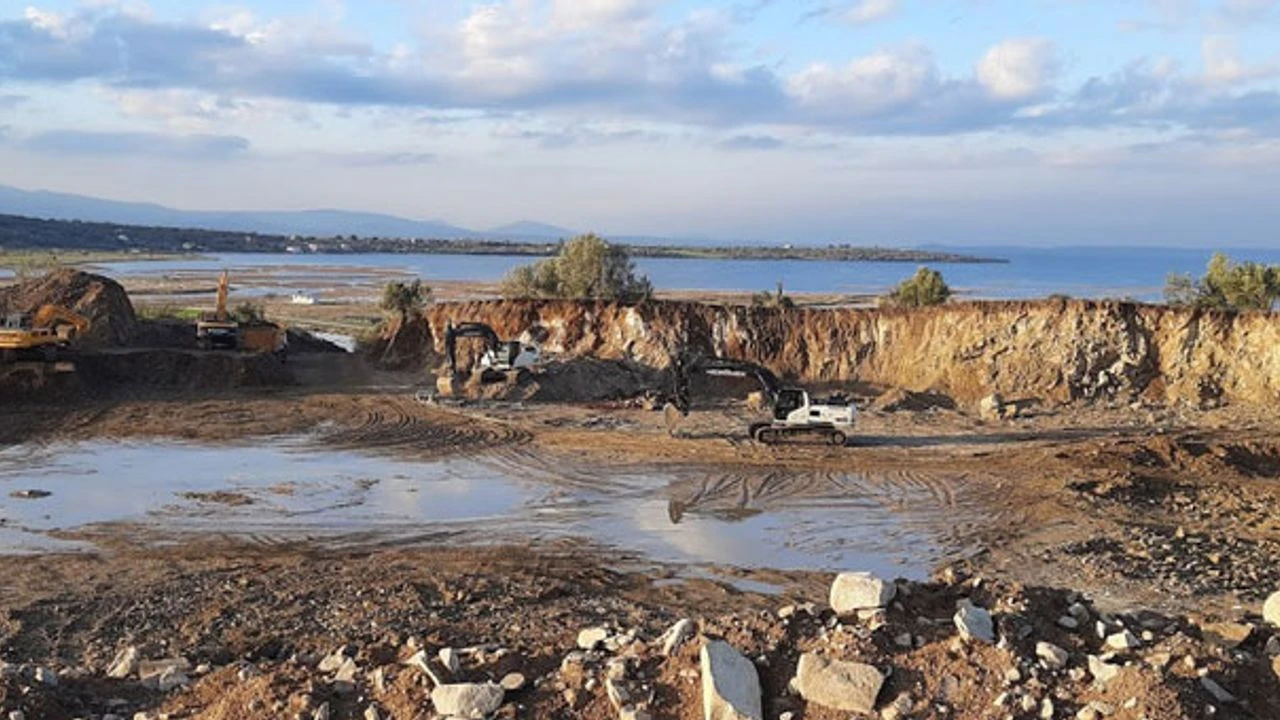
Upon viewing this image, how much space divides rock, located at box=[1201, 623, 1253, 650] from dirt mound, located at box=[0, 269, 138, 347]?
34621 mm

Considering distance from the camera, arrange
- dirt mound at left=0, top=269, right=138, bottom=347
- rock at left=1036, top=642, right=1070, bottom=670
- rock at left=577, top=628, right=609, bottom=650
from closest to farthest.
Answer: rock at left=1036, top=642, right=1070, bottom=670 → rock at left=577, top=628, right=609, bottom=650 → dirt mound at left=0, top=269, right=138, bottom=347

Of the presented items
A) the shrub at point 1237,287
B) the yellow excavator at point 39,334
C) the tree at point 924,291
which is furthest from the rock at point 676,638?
the tree at point 924,291

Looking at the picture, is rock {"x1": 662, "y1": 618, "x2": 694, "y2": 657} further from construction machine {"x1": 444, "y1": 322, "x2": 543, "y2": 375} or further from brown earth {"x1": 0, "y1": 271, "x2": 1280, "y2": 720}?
construction machine {"x1": 444, "y1": 322, "x2": 543, "y2": 375}

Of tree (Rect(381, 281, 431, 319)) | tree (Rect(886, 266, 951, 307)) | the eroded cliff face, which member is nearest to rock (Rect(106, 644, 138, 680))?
the eroded cliff face

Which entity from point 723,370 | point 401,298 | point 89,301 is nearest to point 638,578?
point 723,370

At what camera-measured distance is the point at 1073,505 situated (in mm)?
19359

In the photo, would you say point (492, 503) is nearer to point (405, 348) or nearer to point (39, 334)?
point (39, 334)

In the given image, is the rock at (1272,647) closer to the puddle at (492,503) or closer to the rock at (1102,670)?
the rock at (1102,670)

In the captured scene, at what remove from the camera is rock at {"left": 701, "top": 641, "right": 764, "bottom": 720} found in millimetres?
7148

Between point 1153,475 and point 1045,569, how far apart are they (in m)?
7.19

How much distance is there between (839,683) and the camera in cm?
739

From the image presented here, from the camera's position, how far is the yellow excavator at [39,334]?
1208 inches

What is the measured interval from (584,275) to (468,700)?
40.5 m

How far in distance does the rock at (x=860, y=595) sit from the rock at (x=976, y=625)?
0.58 m
